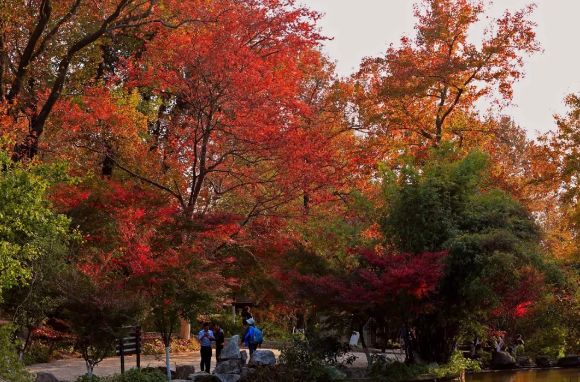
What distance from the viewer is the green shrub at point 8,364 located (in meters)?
13.3

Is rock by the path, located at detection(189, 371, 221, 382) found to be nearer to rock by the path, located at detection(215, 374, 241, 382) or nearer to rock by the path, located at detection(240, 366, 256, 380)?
rock by the path, located at detection(215, 374, 241, 382)

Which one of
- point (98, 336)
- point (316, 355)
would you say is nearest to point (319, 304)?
point (316, 355)

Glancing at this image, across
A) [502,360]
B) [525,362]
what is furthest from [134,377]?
[525,362]

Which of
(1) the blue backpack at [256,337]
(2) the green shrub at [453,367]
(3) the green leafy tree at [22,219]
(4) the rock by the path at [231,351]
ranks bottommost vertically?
(2) the green shrub at [453,367]

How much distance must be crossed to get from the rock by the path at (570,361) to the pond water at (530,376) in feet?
5.25

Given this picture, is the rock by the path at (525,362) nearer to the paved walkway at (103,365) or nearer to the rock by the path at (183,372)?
the paved walkway at (103,365)

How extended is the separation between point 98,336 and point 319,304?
5843mm

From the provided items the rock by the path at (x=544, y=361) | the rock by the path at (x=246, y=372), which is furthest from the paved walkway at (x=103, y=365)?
the rock by the path at (x=544, y=361)

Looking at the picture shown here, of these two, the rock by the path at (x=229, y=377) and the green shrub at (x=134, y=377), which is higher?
the green shrub at (x=134, y=377)

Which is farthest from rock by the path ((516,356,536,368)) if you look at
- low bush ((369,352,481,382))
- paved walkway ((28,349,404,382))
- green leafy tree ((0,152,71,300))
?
green leafy tree ((0,152,71,300))

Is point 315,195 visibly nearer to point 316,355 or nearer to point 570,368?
point 316,355

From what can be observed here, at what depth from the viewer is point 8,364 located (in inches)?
529

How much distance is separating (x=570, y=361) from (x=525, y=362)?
181 cm

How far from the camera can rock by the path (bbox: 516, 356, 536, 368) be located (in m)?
27.8
